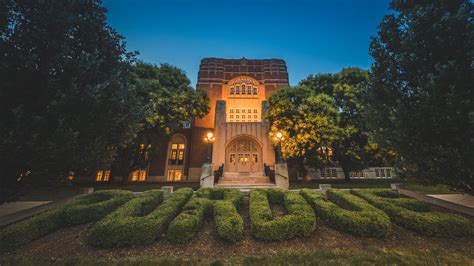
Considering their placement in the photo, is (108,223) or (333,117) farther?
(333,117)

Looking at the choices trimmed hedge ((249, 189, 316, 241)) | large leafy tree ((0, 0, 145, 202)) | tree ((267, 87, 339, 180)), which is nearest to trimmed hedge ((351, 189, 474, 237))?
trimmed hedge ((249, 189, 316, 241))

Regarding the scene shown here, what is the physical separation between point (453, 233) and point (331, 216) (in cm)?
327

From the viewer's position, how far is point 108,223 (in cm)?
526

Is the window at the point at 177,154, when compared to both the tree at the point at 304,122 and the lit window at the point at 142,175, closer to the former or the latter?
the lit window at the point at 142,175

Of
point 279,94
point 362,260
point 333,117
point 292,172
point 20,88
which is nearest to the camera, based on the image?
point 362,260

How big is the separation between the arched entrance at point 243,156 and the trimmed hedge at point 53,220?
1255 centimetres

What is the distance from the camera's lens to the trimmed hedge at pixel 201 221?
5.22 meters

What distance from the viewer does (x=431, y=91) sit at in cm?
560

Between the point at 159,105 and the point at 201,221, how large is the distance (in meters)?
12.4

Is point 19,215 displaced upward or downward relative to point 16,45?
downward

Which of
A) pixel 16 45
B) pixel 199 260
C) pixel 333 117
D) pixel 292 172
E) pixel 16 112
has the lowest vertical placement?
pixel 199 260

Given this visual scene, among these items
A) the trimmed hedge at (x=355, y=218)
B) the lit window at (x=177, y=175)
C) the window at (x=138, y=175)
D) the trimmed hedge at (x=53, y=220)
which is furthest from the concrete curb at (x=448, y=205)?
the window at (x=138, y=175)

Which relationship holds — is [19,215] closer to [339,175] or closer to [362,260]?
[362,260]

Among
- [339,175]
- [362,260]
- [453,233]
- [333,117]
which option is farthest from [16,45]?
[339,175]
